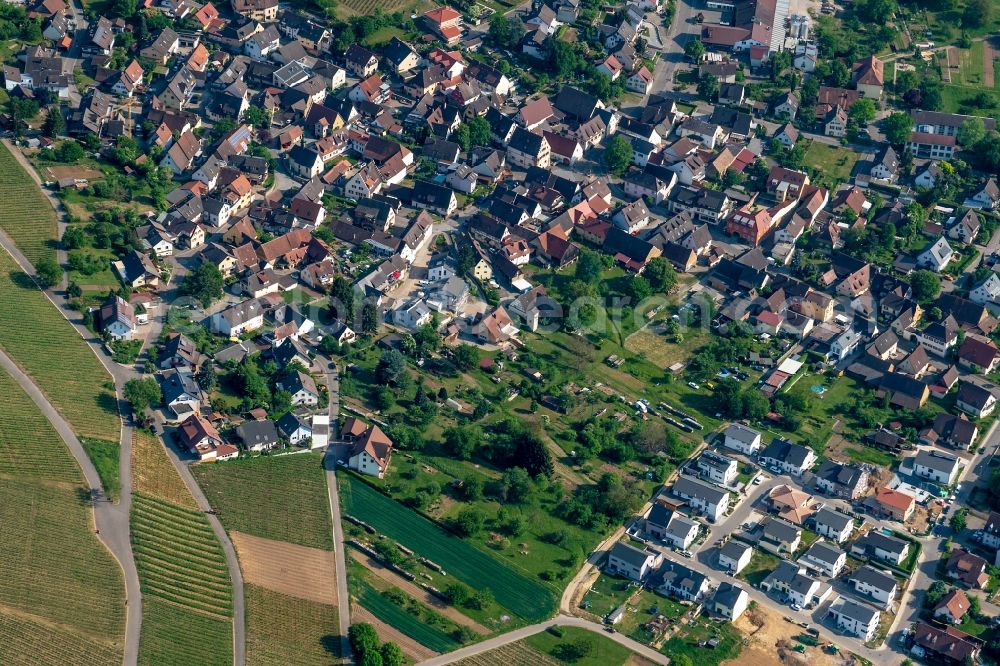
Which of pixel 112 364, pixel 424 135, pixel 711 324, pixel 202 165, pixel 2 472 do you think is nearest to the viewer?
pixel 2 472

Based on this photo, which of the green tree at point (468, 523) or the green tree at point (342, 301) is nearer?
the green tree at point (468, 523)

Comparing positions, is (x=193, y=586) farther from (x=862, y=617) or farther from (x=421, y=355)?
(x=862, y=617)

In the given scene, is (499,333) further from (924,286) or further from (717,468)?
(924,286)

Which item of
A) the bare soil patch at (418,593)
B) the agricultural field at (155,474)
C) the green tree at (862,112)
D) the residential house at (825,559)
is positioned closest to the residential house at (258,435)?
the agricultural field at (155,474)

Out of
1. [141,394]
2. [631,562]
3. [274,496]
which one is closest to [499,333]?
[274,496]

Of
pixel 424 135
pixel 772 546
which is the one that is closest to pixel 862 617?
pixel 772 546

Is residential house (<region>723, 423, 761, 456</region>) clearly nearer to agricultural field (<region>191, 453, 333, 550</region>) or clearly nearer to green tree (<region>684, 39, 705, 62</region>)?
agricultural field (<region>191, 453, 333, 550</region>)

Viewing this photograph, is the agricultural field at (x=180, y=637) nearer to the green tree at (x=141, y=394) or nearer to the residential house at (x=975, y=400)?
the green tree at (x=141, y=394)
